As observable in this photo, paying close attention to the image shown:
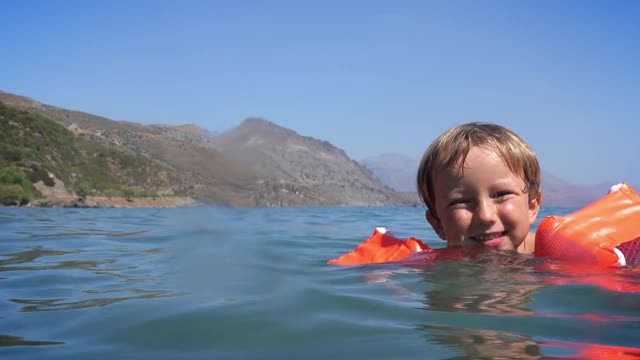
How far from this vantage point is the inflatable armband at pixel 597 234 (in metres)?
3.44

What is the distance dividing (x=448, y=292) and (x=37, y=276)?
254 cm

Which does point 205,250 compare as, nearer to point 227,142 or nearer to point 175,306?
point 175,306

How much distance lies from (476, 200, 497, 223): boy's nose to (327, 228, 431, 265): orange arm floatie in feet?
2.69

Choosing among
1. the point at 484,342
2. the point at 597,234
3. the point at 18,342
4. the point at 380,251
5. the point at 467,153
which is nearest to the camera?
the point at 484,342

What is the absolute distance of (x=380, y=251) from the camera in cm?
414

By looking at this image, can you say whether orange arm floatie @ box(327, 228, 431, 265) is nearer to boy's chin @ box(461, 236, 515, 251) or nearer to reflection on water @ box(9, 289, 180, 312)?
boy's chin @ box(461, 236, 515, 251)

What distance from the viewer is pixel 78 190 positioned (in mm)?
48469

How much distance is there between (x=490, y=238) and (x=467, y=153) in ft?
1.68

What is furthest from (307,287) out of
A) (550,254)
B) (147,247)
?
(147,247)

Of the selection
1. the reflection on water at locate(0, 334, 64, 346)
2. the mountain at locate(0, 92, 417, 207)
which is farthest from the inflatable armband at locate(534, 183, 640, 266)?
the mountain at locate(0, 92, 417, 207)

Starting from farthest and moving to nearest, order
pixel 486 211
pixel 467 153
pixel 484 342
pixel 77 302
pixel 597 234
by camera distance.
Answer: pixel 597 234 → pixel 467 153 → pixel 486 211 → pixel 77 302 → pixel 484 342

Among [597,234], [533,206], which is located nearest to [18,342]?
[533,206]

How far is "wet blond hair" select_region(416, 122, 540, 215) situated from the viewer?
340 cm

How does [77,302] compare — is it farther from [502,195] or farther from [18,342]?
[502,195]
